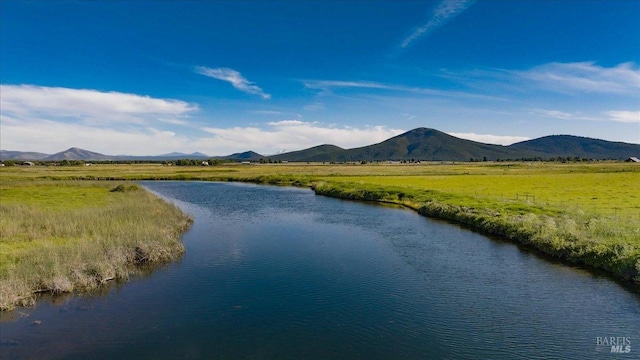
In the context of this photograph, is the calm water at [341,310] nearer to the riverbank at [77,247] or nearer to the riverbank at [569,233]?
the riverbank at [77,247]

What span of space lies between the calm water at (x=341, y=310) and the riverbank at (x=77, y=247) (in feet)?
4.61

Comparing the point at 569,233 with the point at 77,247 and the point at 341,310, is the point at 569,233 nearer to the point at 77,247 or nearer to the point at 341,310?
the point at 341,310

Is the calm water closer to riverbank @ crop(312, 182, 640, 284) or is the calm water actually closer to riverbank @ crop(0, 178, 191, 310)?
riverbank @ crop(0, 178, 191, 310)

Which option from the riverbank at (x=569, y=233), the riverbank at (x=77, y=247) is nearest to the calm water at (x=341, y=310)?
the riverbank at (x=77, y=247)

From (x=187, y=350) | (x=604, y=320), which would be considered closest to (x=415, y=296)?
(x=604, y=320)

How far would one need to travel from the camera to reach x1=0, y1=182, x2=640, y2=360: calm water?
1539 centimetres

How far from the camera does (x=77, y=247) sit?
24.1 m

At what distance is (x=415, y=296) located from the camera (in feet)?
68.8

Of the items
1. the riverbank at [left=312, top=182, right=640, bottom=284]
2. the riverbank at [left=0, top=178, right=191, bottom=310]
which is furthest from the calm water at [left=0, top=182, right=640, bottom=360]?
the riverbank at [left=312, top=182, right=640, bottom=284]

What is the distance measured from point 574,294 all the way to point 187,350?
19791 millimetres

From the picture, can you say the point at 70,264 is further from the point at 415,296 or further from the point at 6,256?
the point at 415,296

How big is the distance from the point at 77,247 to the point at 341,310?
16.9 m

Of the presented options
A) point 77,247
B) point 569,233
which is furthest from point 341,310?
point 569,233

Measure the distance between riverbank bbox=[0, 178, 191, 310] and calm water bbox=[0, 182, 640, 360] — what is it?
1.40 m
